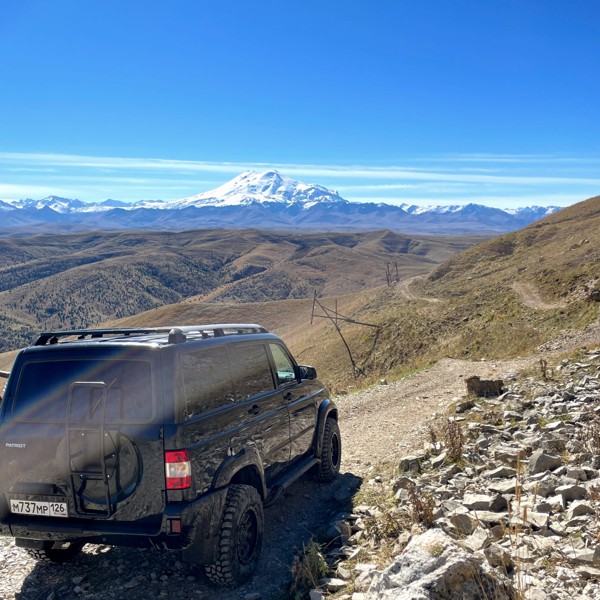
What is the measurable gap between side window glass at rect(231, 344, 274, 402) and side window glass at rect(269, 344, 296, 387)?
0.33 meters

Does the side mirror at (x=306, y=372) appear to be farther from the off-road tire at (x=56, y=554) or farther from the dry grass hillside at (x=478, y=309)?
the dry grass hillside at (x=478, y=309)

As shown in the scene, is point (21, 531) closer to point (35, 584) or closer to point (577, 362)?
point (35, 584)

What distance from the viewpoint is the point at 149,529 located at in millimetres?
4793

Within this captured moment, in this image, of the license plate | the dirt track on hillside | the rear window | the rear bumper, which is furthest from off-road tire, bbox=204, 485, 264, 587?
the dirt track on hillside

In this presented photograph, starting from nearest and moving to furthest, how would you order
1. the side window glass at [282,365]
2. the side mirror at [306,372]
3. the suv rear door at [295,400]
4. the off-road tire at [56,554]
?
1. the off-road tire at [56,554]
2. the suv rear door at [295,400]
3. the side window glass at [282,365]
4. the side mirror at [306,372]

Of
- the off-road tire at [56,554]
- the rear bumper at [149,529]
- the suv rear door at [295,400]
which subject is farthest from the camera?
the suv rear door at [295,400]

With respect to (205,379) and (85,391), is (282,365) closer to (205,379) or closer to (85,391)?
(205,379)

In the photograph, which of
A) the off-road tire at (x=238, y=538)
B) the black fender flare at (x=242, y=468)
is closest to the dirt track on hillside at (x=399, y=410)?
the black fender flare at (x=242, y=468)

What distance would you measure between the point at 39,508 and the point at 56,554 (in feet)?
3.67

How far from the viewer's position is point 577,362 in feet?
40.4

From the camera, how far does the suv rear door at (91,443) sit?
4.81 meters

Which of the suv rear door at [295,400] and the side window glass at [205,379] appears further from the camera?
the suv rear door at [295,400]

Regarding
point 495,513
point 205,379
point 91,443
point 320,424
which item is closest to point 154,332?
point 205,379

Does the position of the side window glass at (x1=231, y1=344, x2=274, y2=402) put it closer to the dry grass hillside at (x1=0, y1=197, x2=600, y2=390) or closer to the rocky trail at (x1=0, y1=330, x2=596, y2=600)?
the rocky trail at (x1=0, y1=330, x2=596, y2=600)
